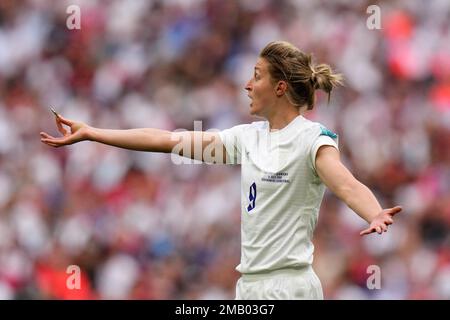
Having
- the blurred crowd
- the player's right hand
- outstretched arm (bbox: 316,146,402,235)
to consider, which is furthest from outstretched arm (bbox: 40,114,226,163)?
the blurred crowd

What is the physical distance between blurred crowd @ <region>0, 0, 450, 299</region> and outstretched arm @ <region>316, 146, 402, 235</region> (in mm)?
3505

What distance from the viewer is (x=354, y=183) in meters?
4.71

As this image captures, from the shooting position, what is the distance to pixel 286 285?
4945mm

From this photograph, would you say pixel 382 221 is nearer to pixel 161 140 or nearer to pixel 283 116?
pixel 283 116

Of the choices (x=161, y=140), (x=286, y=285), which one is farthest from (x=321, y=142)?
(x=161, y=140)

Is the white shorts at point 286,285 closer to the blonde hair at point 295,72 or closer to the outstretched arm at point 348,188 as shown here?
the outstretched arm at point 348,188

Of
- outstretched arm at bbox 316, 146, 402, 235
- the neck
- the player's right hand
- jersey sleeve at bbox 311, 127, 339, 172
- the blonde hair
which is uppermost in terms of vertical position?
the blonde hair

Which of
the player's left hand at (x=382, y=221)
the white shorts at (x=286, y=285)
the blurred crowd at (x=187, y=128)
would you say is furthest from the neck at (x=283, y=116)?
the blurred crowd at (x=187, y=128)

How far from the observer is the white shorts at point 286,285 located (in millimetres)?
4945

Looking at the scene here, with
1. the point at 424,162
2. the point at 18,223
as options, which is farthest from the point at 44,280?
the point at 424,162

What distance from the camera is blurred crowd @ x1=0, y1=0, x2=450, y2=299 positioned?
8.62m

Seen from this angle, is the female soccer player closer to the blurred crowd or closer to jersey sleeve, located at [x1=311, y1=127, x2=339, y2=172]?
jersey sleeve, located at [x1=311, y1=127, x2=339, y2=172]
